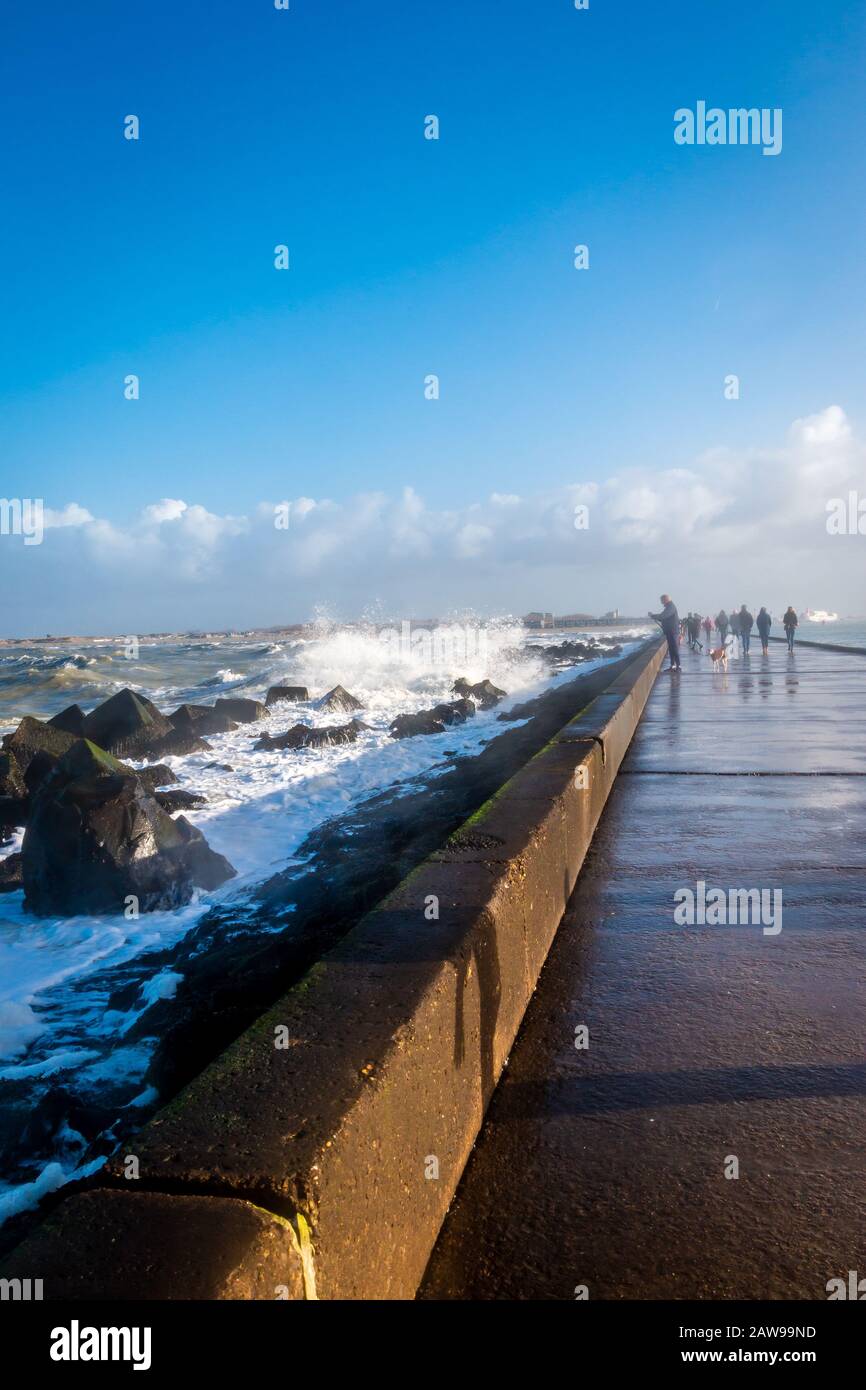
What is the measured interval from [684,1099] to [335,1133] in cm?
117

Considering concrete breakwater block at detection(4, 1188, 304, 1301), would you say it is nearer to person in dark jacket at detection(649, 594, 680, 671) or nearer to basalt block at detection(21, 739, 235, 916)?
basalt block at detection(21, 739, 235, 916)

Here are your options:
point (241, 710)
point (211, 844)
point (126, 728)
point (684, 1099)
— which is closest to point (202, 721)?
point (241, 710)

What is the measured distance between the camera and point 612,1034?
103 inches

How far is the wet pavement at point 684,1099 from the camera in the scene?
1.72m

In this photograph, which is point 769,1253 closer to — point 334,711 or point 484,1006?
point 484,1006

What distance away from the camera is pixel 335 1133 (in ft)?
4.88

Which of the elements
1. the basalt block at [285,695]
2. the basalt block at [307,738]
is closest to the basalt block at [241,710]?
the basalt block at [285,695]

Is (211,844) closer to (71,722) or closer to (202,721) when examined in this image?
(71,722)

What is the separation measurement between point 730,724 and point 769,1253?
8263 millimetres

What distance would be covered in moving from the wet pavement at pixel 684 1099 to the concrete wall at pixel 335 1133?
149 mm

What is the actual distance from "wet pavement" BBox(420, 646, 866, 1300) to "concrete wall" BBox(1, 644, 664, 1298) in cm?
15

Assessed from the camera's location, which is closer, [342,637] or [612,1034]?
[612,1034]
